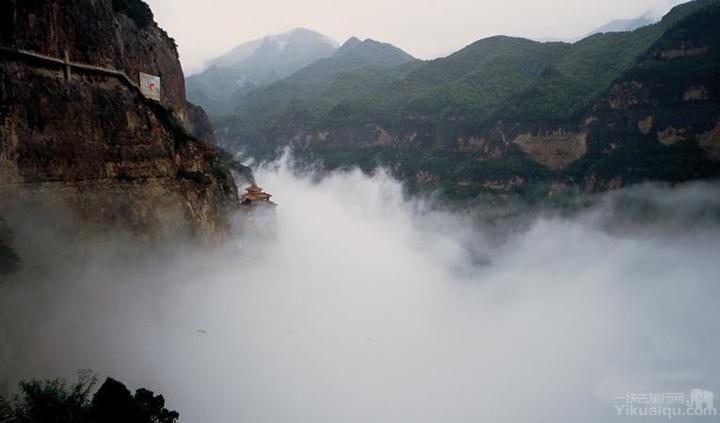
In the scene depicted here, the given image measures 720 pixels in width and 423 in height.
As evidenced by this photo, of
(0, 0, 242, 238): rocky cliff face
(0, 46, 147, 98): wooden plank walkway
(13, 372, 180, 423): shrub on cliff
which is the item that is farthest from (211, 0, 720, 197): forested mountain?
(13, 372, 180, 423): shrub on cliff

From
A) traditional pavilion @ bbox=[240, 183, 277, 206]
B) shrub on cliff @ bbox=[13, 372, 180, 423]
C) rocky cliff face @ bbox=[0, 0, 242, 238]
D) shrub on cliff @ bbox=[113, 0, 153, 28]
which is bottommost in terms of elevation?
shrub on cliff @ bbox=[13, 372, 180, 423]

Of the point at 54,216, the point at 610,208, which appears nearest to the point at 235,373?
the point at 54,216

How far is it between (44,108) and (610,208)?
81.8m

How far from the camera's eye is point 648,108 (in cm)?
7725

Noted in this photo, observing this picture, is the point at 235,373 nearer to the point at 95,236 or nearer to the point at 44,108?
the point at 95,236

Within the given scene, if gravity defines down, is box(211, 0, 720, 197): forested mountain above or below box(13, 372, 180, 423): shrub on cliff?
above

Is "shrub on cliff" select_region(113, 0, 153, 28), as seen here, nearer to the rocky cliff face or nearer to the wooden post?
the rocky cliff face

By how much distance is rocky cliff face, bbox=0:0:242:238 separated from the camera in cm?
2188

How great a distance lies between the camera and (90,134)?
2589cm

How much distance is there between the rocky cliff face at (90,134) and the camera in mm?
21875

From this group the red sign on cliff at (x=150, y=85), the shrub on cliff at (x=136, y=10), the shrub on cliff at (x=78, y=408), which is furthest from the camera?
the shrub on cliff at (x=136, y=10)

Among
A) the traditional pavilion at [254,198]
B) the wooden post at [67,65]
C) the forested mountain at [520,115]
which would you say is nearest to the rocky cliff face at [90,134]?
the wooden post at [67,65]

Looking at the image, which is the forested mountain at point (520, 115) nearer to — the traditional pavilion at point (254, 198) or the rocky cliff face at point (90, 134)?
the traditional pavilion at point (254, 198)

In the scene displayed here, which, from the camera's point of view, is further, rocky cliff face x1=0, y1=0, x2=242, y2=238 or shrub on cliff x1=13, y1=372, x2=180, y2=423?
rocky cliff face x1=0, y1=0, x2=242, y2=238
